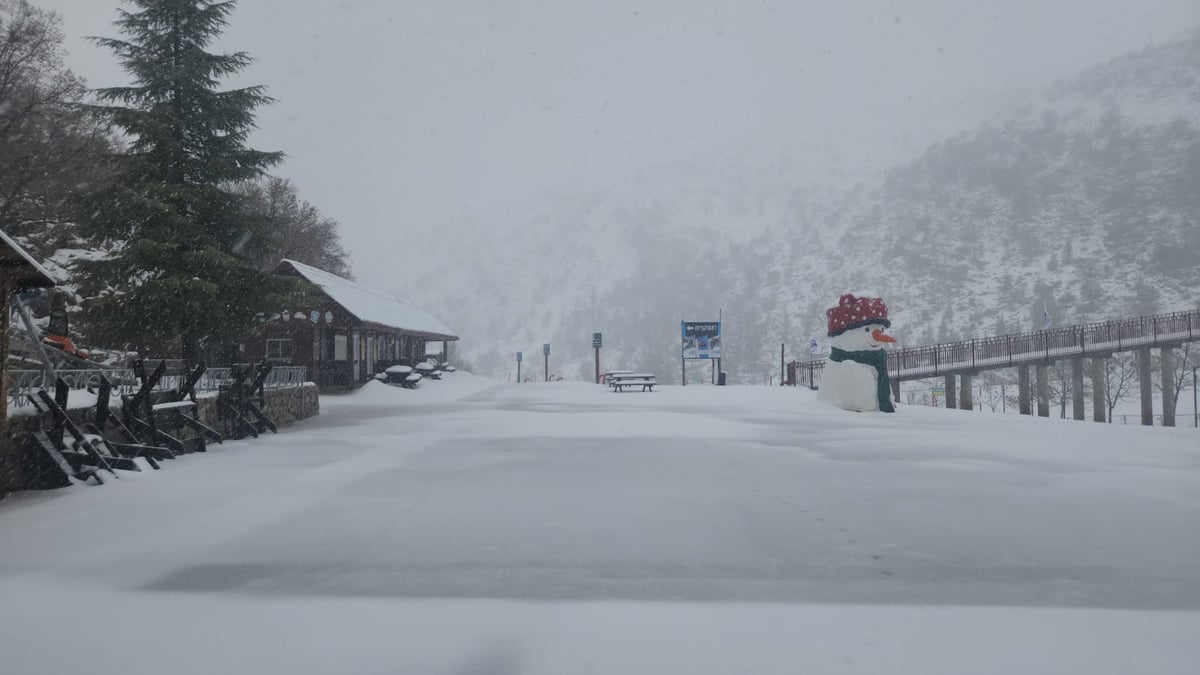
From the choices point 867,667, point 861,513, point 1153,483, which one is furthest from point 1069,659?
point 1153,483

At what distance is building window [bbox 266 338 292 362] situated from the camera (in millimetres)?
29578

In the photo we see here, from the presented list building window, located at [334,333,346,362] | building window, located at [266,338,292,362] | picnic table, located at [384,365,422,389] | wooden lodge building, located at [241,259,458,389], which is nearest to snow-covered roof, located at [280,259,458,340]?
wooden lodge building, located at [241,259,458,389]

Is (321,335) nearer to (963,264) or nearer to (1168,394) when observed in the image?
(1168,394)

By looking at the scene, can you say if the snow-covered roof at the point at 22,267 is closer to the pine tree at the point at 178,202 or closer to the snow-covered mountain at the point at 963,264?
the pine tree at the point at 178,202

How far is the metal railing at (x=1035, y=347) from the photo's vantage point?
103 feet

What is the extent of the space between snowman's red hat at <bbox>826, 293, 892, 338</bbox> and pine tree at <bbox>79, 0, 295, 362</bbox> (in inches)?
594

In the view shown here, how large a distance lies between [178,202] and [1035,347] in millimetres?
34846

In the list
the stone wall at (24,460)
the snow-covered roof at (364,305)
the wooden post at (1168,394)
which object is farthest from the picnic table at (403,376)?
the wooden post at (1168,394)

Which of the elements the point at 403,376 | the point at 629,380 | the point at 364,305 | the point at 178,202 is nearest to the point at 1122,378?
the point at 629,380

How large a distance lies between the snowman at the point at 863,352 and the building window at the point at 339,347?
21.0 metres

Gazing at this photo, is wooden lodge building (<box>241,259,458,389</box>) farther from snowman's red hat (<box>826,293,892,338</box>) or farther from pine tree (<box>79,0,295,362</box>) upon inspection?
snowman's red hat (<box>826,293,892,338</box>)

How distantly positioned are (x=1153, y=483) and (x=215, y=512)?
1006cm

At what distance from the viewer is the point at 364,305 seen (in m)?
32.2

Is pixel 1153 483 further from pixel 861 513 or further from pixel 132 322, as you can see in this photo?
pixel 132 322
